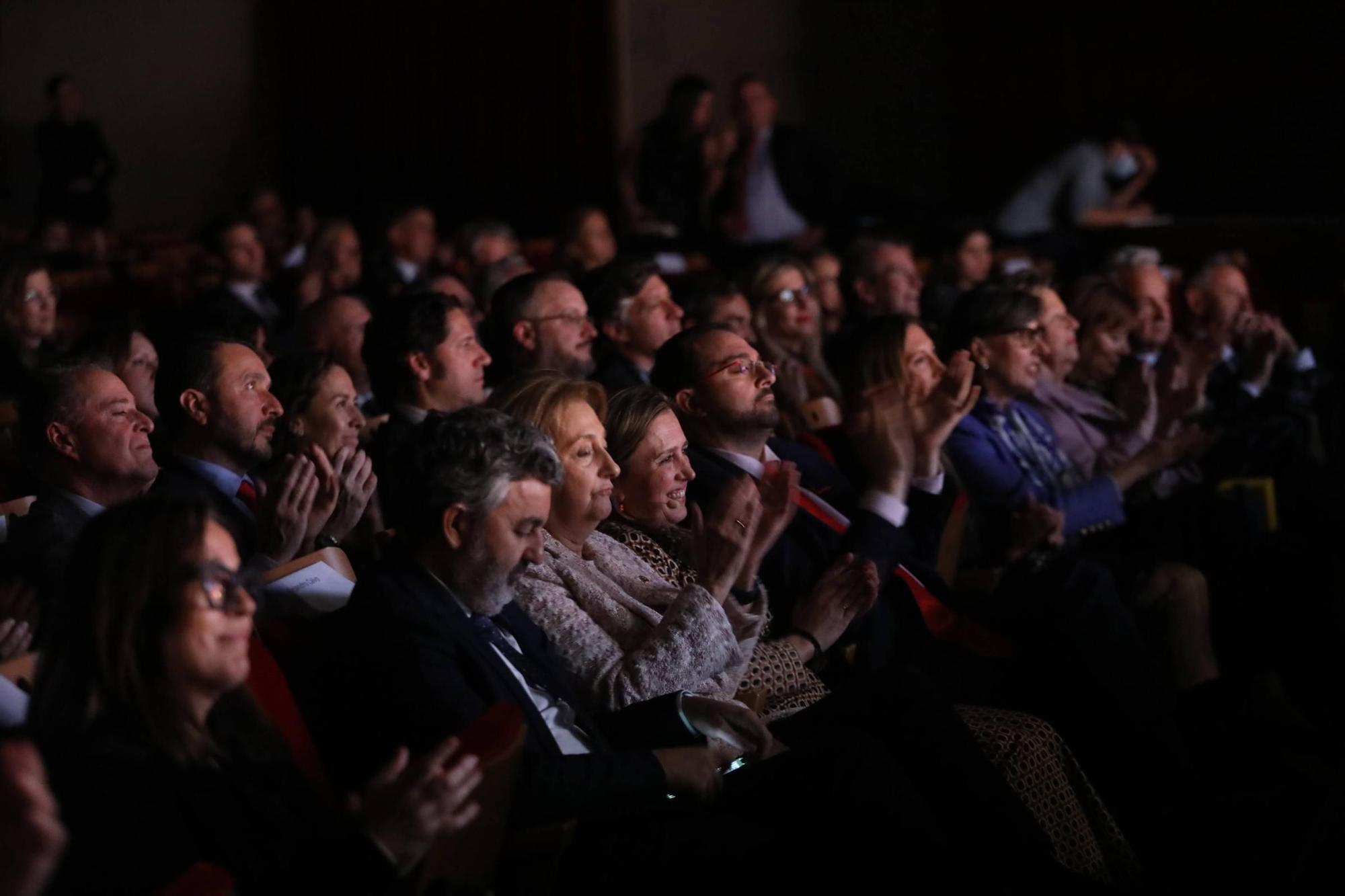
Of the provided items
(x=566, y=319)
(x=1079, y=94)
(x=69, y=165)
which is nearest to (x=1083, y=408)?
(x=566, y=319)

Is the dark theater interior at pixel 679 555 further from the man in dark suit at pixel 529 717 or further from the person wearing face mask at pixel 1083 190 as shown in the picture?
the person wearing face mask at pixel 1083 190

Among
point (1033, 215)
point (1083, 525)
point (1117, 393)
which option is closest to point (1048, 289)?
point (1117, 393)

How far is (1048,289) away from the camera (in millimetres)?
4465

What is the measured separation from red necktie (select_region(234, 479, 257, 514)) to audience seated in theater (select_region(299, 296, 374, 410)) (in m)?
1.19

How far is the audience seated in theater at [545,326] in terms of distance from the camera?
3.91m

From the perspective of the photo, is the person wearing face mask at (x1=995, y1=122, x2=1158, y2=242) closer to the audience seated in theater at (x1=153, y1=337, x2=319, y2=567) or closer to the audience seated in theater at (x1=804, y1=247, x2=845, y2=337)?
the audience seated in theater at (x1=804, y1=247, x2=845, y2=337)

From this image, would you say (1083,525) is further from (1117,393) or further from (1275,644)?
(1117,393)

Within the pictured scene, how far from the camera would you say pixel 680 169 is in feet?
24.0

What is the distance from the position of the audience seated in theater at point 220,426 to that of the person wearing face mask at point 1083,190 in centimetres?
541

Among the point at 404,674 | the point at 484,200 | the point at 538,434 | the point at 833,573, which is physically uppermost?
the point at 538,434

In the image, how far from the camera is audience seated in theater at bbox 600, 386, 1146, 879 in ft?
8.49

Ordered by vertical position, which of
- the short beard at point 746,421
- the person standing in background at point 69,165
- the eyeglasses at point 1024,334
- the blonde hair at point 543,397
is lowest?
the person standing in background at point 69,165

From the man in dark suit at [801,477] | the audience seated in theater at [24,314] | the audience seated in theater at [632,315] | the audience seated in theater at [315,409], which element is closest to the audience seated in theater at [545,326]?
the audience seated in theater at [632,315]

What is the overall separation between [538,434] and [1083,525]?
195 cm
